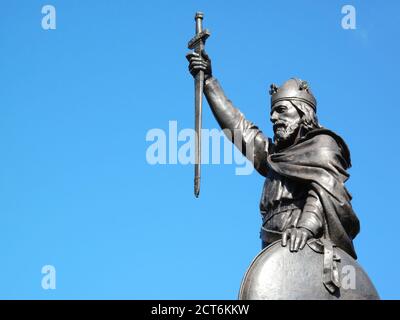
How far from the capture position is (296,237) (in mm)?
15953

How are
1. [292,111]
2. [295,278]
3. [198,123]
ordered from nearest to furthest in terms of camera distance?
[295,278]
[198,123]
[292,111]

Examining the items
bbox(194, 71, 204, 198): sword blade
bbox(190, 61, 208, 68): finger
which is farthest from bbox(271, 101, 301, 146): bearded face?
bbox(190, 61, 208, 68): finger

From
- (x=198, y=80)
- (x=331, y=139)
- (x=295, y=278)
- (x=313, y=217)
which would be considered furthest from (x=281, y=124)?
(x=295, y=278)

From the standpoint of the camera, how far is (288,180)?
17.0m

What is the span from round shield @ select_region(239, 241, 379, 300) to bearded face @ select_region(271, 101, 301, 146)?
2.04 metres

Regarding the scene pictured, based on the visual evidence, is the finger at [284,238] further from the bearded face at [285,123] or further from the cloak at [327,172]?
the bearded face at [285,123]

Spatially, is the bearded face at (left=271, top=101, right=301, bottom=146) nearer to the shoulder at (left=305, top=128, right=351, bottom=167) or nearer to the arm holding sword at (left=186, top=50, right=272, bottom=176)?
the shoulder at (left=305, top=128, right=351, bottom=167)

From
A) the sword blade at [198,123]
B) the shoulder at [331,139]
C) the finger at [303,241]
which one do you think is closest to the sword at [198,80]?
the sword blade at [198,123]

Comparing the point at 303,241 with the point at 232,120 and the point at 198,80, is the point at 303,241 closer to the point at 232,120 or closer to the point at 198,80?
the point at 232,120

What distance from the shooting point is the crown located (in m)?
17.6

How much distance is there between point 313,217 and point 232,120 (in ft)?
8.37

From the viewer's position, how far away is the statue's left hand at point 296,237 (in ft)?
52.0
